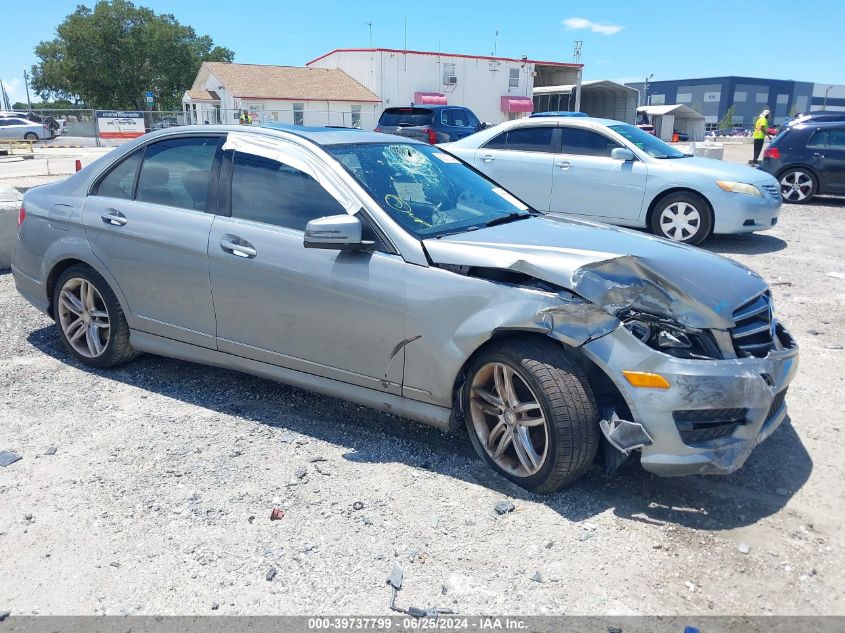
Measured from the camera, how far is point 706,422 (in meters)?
3.05

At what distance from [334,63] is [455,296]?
→ 54.7 m

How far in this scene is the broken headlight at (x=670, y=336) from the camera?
3092mm

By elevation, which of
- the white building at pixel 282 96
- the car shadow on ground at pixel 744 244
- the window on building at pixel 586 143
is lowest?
the car shadow on ground at pixel 744 244

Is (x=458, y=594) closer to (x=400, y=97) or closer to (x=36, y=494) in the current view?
(x=36, y=494)

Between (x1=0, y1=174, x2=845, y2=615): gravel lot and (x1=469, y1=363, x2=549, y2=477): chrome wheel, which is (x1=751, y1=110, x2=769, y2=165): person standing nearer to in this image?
(x1=0, y1=174, x2=845, y2=615): gravel lot

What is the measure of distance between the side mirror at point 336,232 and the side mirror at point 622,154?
6.26 meters

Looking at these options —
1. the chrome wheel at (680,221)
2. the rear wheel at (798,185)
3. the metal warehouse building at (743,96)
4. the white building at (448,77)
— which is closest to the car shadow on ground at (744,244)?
the chrome wheel at (680,221)

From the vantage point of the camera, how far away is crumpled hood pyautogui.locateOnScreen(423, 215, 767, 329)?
3141 mm

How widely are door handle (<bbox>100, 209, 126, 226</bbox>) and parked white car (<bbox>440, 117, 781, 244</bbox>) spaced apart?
516cm

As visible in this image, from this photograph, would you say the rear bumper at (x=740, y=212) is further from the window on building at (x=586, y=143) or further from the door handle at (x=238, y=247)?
the door handle at (x=238, y=247)

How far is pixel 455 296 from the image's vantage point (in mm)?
3330

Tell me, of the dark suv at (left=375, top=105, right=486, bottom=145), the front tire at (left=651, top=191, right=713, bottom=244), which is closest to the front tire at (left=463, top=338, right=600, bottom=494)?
the front tire at (left=651, top=191, right=713, bottom=244)

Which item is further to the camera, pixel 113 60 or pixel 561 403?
pixel 113 60

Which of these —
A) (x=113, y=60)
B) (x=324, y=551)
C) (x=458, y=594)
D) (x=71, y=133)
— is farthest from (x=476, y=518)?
(x=113, y=60)
